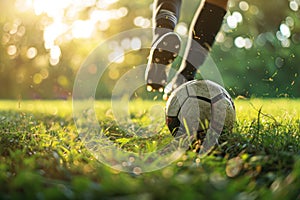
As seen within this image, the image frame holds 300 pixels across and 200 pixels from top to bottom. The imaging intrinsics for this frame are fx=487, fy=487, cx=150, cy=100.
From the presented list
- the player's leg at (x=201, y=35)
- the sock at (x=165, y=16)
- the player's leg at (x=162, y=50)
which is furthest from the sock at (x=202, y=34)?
the sock at (x=165, y=16)

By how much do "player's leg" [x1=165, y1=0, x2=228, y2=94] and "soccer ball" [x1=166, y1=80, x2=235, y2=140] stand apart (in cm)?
46

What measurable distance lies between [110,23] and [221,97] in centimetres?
1453

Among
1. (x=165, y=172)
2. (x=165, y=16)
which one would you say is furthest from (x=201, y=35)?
(x=165, y=172)

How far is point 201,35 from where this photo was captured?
3.03 metres

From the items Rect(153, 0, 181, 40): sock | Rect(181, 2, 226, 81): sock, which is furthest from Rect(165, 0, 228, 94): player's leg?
Rect(153, 0, 181, 40): sock

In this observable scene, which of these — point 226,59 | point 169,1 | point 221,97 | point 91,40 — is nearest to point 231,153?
point 221,97

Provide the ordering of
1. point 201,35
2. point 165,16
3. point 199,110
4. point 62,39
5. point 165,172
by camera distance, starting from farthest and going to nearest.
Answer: point 62,39, point 165,16, point 201,35, point 199,110, point 165,172

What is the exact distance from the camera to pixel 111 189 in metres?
1.16

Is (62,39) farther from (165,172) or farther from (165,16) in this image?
(165,172)

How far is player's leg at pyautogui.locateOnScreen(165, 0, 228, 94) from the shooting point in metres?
3.03

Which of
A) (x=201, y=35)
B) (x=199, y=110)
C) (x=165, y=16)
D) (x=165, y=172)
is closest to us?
(x=165, y=172)

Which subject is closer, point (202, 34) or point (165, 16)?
point (202, 34)

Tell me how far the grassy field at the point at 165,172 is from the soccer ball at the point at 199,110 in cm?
9

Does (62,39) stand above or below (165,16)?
below
